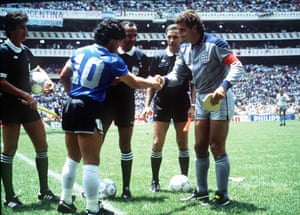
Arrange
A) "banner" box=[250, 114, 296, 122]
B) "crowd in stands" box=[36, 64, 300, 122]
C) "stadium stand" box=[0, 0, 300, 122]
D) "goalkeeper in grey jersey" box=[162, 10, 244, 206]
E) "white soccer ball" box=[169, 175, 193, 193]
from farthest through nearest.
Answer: "crowd in stands" box=[36, 64, 300, 122], "banner" box=[250, 114, 296, 122], "stadium stand" box=[0, 0, 300, 122], "white soccer ball" box=[169, 175, 193, 193], "goalkeeper in grey jersey" box=[162, 10, 244, 206]

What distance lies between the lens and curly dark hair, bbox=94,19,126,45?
3.52m

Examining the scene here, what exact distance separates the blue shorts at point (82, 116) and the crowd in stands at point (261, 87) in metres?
24.3

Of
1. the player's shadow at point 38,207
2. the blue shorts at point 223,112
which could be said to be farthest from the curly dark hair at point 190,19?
the player's shadow at point 38,207

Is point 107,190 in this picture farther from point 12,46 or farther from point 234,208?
point 12,46

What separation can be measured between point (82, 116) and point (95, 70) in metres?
0.44

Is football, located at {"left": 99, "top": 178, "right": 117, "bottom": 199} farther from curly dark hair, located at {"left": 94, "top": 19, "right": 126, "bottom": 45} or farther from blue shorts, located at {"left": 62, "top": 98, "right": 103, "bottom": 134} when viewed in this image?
curly dark hair, located at {"left": 94, "top": 19, "right": 126, "bottom": 45}

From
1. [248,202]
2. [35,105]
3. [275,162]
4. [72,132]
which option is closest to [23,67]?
→ [35,105]

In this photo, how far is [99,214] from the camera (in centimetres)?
354

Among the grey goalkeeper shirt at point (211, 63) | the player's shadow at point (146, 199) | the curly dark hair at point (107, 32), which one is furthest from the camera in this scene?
the player's shadow at point (146, 199)

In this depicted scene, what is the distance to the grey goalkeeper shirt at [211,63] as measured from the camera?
12.7 ft

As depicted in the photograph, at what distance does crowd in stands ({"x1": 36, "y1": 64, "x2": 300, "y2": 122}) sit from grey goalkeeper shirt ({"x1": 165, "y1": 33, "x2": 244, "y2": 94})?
2362 cm

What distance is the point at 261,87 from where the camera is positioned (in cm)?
3269

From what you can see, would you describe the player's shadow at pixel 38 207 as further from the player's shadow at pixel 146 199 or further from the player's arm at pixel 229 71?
the player's arm at pixel 229 71

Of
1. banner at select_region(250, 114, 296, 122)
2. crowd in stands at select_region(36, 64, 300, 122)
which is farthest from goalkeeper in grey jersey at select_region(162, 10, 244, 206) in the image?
banner at select_region(250, 114, 296, 122)
